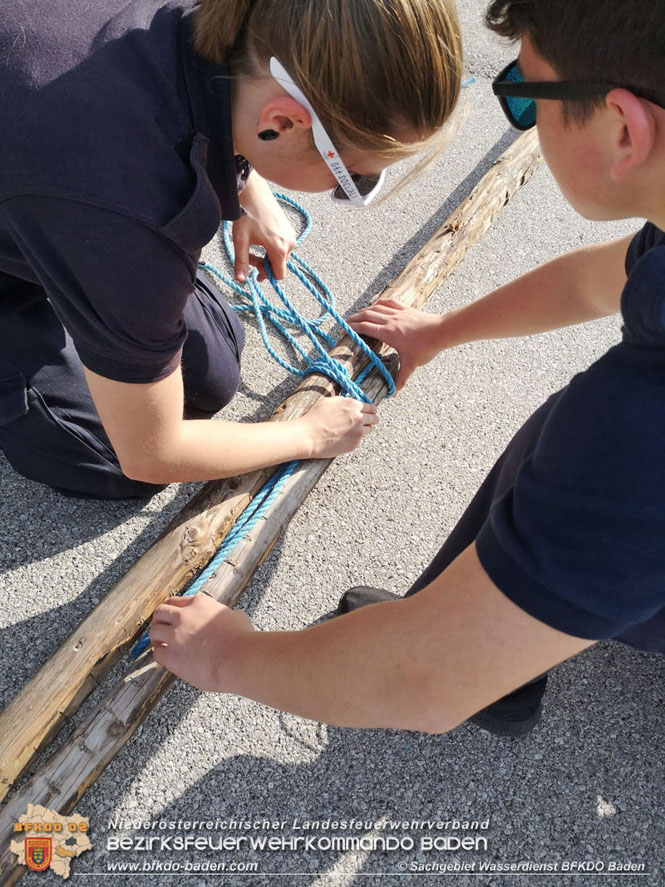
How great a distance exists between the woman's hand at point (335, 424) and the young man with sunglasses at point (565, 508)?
698 mm

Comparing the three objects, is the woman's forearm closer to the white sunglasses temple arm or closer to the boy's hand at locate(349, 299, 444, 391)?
the boy's hand at locate(349, 299, 444, 391)

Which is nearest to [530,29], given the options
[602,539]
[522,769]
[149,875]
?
[602,539]

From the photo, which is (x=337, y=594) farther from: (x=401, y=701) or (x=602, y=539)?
(x=602, y=539)

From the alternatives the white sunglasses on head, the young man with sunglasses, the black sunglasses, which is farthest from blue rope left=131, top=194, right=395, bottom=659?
the black sunglasses

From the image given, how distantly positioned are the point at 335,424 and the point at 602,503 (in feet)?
3.67

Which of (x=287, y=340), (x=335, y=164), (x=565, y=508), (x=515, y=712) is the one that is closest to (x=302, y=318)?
(x=287, y=340)

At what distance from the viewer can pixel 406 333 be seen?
2.08m

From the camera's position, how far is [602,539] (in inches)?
31.9

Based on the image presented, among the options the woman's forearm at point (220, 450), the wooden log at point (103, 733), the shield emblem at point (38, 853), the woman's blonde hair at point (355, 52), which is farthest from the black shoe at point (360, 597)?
the woman's blonde hair at point (355, 52)

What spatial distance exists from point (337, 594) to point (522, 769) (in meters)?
0.61

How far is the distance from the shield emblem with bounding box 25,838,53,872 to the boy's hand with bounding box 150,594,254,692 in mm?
402

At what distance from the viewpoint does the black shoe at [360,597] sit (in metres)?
1.78

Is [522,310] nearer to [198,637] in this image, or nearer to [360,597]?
[360,597]

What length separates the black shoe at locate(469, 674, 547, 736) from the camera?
62.9 inches
